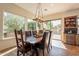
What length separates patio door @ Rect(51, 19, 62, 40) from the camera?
6.26 feet

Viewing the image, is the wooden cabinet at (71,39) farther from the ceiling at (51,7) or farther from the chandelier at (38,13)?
the chandelier at (38,13)

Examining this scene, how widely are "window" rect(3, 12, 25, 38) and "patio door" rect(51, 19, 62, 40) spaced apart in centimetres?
59

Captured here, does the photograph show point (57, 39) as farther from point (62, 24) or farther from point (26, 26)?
point (26, 26)

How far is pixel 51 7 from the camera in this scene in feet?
6.12

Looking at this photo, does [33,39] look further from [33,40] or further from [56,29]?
[56,29]

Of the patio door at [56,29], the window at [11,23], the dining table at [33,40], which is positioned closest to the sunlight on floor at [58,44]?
the patio door at [56,29]

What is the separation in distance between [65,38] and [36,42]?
62 centimetres

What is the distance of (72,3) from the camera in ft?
5.72

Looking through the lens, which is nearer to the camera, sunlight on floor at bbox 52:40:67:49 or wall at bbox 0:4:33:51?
wall at bbox 0:4:33:51

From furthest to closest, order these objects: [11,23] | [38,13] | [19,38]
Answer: [19,38]
[38,13]
[11,23]

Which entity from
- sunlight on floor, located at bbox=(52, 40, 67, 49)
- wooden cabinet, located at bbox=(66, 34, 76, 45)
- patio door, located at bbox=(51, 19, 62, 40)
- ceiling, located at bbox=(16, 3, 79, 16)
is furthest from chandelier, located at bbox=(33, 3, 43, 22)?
wooden cabinet, located at bbox=(66, 34, 76, 45)

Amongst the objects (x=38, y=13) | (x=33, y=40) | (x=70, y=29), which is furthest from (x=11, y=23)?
(x=70, y=29)

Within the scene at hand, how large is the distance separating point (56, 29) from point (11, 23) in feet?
2.79

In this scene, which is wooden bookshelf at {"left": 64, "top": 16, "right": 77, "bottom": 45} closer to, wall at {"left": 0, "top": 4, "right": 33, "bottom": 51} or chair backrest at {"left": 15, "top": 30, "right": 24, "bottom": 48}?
wall at {"left": 0, "top": 4, "right": 33, "bottom": 51}
